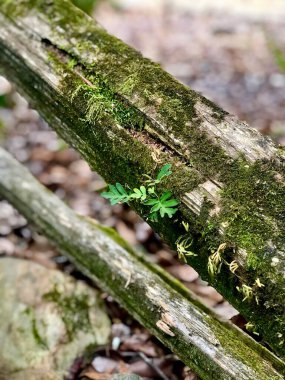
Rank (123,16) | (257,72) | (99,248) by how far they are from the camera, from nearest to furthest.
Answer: (99,248), (257,72), (123,16)

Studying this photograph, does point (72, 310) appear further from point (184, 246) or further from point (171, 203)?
point (171, 203)

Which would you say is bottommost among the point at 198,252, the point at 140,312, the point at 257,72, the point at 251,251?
the point at 140,312

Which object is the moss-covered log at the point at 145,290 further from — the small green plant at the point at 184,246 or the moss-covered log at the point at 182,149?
the small green plant at the point at 184,246

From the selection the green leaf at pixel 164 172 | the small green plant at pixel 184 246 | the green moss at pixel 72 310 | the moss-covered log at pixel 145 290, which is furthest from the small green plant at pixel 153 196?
the green moss at pixel 72 310

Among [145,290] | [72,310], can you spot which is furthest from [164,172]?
[72,310]

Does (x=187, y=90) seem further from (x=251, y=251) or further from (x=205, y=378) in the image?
(x=205, y=378)

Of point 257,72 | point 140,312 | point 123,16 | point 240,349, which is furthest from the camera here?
point 123,16

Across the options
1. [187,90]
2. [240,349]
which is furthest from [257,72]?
[240,349]

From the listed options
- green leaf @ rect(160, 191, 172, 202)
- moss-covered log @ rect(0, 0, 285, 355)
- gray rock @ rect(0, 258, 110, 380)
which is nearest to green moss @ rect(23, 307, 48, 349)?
gray rock @ rect(0, 258, 110, 380)
